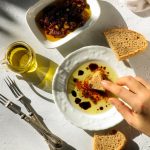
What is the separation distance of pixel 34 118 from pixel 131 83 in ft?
0.99

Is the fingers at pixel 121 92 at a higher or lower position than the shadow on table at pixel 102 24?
lower

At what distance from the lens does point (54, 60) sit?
1781mm

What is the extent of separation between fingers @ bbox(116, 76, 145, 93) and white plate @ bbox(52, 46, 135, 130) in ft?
0.23

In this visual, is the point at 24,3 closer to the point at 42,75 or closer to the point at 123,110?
the point at 42,75

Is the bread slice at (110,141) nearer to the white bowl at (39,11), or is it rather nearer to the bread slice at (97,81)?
the bread slice at (97,81)

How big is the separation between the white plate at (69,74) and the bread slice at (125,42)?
3cm

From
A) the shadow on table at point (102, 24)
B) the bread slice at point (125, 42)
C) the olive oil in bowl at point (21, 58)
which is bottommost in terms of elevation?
the bread slice at point (125, 42)

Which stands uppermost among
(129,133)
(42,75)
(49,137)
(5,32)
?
(5,32)

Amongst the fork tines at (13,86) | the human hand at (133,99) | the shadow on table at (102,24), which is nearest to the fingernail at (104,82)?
the human hand at (133,99)

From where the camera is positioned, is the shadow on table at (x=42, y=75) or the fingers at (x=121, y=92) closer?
the fingers at (x=121, y=92)

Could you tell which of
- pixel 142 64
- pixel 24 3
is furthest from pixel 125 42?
pixel 24 3

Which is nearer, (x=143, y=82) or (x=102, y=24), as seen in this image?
(x=143, y=82)

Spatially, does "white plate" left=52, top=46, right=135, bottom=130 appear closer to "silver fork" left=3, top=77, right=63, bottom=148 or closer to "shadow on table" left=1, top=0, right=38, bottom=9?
"silver fork" left=3, top=77, right=63, bottom=148

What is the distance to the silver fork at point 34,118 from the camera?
5.77ft
